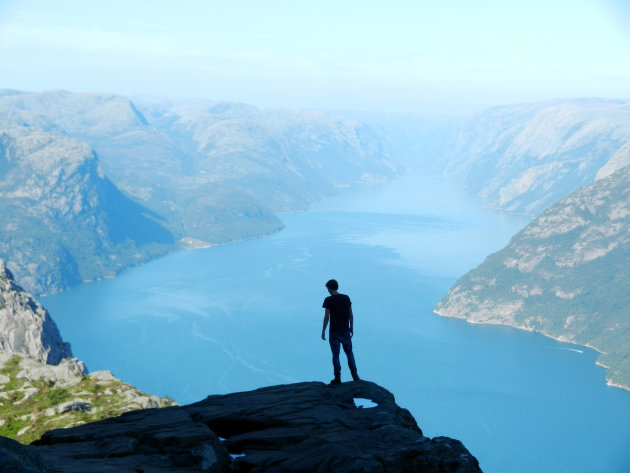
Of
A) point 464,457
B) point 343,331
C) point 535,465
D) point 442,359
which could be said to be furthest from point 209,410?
point 442,359

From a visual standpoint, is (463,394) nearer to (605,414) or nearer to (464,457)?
(605,414)

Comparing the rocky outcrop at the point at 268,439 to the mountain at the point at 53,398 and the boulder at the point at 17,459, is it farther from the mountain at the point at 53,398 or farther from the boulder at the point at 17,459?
the mountain at the point at 53,398

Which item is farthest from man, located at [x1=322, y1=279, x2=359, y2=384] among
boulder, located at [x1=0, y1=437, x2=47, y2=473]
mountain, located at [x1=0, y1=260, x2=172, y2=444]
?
mountain, located at [x1=0, y1=260, x2=172, y2=444]

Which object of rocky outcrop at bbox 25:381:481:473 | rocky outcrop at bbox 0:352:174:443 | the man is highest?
the man

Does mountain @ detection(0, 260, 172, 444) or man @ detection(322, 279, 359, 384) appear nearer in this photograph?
man @ detection(322, 279, 359, 384)

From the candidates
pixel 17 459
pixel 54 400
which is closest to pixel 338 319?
pixel 17 459

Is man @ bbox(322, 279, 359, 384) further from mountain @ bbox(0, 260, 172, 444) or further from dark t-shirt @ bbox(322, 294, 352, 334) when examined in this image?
mountain @ bbox(0, 260, 172, 444)

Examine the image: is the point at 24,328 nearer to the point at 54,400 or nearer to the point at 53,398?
the point at 53,398

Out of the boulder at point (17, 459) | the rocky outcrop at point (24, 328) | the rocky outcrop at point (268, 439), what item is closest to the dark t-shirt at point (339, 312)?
the rocky outcrop at point (268, 439)
